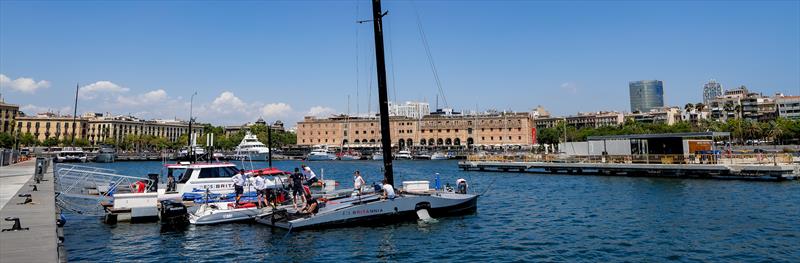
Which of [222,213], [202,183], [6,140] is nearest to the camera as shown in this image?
[222,213]

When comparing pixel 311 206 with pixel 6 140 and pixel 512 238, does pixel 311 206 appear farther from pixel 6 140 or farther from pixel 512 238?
pixel 6 140

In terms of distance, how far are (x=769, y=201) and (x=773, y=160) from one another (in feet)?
61.9

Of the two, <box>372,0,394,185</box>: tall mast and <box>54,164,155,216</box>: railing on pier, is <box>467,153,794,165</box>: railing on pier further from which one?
<box>54,164,155,216</box>: railing on pier

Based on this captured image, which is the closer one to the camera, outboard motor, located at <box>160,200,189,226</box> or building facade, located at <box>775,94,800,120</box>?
outboard motor, located at <box>160,200,189,226</box>

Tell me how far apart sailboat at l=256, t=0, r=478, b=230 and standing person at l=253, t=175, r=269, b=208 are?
1586mm

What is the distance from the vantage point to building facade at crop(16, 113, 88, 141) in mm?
159000

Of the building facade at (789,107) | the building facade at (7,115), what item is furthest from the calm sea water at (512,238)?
the building facade at (7,115)

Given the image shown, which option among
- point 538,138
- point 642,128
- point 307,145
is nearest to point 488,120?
point 538,138

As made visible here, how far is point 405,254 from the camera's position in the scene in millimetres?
15227

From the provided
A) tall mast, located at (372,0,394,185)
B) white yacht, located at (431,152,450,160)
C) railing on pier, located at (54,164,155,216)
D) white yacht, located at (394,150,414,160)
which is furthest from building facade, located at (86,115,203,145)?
tall mast, located at (372,0,394,185)

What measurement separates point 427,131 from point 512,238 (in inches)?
5874

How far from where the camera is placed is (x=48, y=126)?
163000mm

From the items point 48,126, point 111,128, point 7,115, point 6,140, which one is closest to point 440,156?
point 6,140

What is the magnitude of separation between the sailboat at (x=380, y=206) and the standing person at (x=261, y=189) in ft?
5.20
